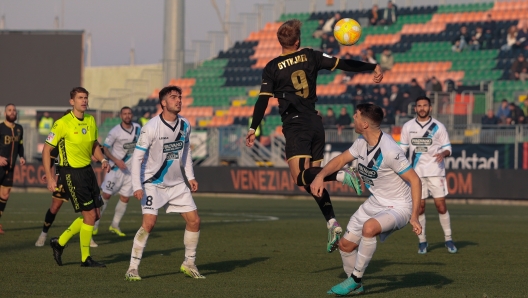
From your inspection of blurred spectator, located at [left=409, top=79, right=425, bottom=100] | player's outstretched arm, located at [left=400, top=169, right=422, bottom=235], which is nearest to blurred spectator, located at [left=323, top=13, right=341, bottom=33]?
blurred spectator, located at [left=409, top=79, right=425, bottom=100]

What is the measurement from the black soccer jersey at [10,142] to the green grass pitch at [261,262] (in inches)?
57.1

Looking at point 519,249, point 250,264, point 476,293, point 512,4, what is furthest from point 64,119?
→ point 512,4

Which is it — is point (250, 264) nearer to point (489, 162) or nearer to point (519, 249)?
point (519, 249)

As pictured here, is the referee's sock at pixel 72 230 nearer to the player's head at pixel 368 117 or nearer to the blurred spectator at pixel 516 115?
the player's head at pixel 368 117

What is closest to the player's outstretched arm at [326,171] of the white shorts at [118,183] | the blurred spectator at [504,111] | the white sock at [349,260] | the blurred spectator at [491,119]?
the white sock at [349,260]

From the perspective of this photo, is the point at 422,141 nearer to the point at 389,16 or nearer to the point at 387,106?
the point at 387,106

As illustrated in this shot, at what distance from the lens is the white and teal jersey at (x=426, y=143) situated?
1491cm

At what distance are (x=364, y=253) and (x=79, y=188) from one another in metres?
4.46

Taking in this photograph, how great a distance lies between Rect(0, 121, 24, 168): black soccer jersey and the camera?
58.5 feet

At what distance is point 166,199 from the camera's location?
36.0ft

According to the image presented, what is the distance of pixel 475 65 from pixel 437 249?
22836 millimetres

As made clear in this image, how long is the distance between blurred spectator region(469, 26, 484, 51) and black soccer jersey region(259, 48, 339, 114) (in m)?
27.5

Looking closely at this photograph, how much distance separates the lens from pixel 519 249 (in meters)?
14.6

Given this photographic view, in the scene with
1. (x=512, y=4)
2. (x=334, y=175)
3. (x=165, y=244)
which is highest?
(x=512, y=4)
